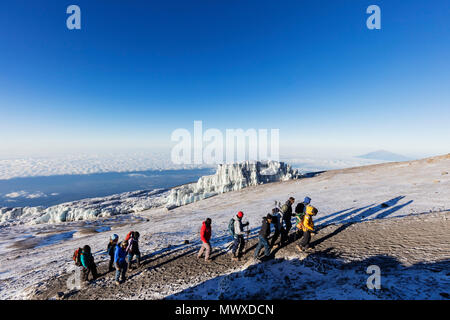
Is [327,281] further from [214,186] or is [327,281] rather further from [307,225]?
[214,186]

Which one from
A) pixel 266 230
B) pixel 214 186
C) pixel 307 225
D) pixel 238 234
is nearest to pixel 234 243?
pixel 238 234

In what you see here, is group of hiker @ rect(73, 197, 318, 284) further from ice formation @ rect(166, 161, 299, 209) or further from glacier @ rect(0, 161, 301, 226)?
ice formation @ rect(166, 161, 299, 209)

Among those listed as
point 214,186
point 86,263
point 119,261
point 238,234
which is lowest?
point 214,186

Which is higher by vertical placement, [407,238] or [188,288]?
[407,238]

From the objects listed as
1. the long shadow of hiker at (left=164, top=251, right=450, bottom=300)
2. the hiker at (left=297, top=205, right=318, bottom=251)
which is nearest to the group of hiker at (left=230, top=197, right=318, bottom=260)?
the hiker at (left=297, top=205, right=318, bottom=251)

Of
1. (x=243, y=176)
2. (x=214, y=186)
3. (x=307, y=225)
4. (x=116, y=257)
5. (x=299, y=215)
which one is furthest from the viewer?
(x=243, y=176)

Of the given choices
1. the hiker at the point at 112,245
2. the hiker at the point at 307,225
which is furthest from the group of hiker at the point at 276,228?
the hiker at the point at 112,245

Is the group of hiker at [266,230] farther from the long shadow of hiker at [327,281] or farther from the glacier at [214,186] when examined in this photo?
the glacier at [214,186]

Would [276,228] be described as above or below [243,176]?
above

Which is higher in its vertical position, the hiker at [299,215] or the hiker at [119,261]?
the hiker at [299,215]
